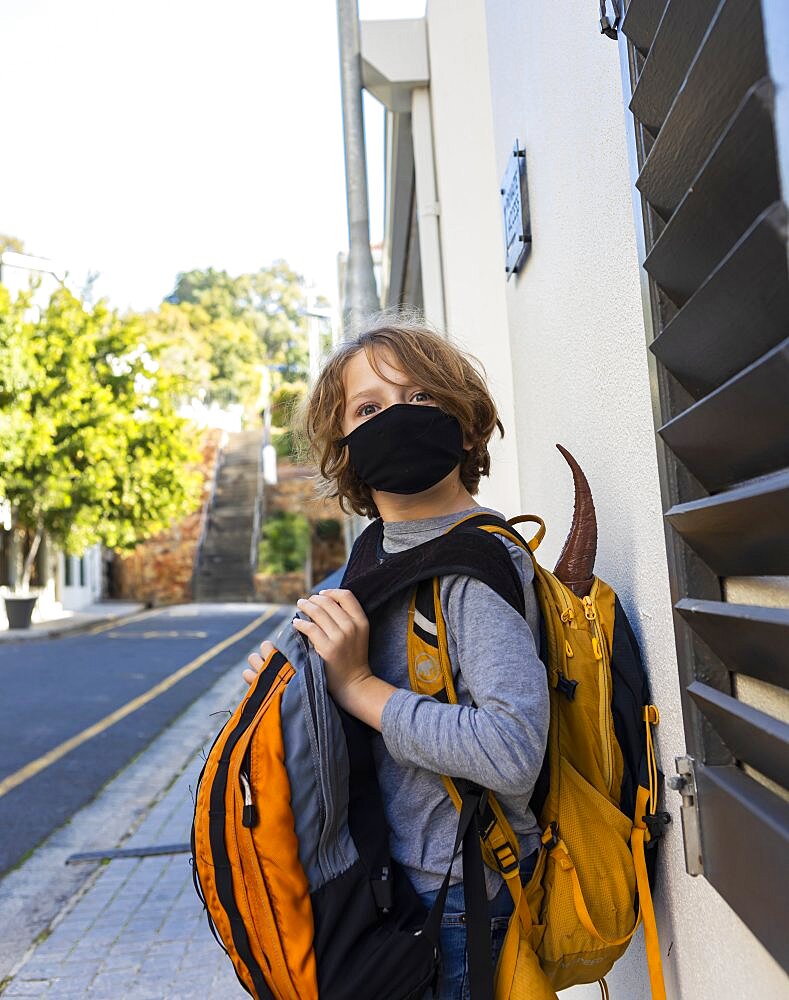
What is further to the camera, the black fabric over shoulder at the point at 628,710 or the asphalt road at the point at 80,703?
the asphalt road at the point at 80,703

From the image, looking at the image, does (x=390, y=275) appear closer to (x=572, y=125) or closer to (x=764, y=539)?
(x=572, y=125)

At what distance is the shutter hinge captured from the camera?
1.37m

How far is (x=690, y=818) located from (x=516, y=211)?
1.85 metres

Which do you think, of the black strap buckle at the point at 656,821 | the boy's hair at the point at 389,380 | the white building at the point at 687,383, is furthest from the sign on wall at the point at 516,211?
the black strap buckle at the point at 656,821

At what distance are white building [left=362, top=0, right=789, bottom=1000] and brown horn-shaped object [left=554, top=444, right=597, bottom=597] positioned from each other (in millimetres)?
67

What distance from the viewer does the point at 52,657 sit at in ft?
50.3

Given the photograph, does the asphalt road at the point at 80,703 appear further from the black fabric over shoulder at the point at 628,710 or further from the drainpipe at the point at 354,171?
the black fabric over shoulder at the point at 628,710

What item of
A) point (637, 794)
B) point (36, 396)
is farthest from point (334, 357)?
point (36, 396)

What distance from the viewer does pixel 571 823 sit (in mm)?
1530

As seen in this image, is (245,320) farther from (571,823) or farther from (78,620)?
(571,823)

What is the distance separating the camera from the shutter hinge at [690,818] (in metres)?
1.37

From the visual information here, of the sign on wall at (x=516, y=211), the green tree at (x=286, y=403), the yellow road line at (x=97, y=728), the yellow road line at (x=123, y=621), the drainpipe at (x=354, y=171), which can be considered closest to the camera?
the green tree at (x=286, y=403)

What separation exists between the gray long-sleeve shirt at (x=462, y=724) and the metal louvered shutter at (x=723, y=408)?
22 cm

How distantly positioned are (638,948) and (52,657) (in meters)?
14.6
